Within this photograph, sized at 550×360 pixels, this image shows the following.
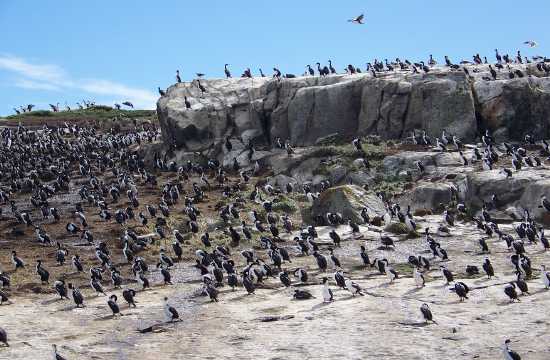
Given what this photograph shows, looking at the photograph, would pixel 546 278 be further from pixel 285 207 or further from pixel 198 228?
pixel 285 207

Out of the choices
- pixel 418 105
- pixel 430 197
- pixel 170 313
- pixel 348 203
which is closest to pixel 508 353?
pixel 170 313

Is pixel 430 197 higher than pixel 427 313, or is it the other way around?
pixel 430 197

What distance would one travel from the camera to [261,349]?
87.1ft

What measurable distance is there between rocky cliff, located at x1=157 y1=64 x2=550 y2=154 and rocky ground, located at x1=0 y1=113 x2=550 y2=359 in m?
10.0

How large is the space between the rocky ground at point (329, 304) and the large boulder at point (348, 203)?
9 cm

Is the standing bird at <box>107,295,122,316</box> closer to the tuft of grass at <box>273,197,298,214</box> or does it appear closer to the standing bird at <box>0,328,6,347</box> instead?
the standing bird at <box>0,328,6,347</box>

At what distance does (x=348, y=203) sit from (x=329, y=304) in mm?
17410

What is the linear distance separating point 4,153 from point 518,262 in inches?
2603

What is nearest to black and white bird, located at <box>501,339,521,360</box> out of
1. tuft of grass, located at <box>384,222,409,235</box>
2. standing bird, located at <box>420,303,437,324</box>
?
standing bird, located at <box>420,303,437,324</box>

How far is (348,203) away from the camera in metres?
48.6

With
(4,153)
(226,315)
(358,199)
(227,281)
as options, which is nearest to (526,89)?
(358,199)

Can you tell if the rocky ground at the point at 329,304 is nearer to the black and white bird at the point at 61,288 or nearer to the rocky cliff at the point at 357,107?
the black and white bird at the point at 61,288

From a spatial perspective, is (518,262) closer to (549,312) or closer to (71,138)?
(549,312)

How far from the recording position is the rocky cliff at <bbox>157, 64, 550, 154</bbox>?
6278cm
